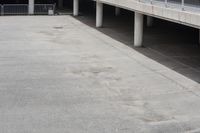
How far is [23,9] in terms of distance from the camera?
38.0 metres

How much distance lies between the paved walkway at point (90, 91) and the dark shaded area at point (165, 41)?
0.69 m

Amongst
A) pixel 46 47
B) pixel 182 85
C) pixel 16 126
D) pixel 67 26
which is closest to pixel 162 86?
pixel 182 85

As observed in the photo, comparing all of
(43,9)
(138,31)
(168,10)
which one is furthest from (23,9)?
(168,10)

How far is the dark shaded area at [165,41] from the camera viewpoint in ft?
59.0

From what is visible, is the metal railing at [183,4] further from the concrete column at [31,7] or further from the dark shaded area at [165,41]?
the concrete column at [31,7]

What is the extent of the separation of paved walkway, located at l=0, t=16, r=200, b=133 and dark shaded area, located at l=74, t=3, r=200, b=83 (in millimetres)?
690

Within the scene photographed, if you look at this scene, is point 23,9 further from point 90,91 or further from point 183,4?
point 90,91

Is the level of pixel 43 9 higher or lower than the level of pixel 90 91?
higher

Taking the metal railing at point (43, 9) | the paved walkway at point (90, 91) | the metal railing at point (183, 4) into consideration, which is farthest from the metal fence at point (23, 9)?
the metal railing at point (183, 4)

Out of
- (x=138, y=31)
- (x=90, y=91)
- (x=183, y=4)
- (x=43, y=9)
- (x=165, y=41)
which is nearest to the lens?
(x=90, y=91)

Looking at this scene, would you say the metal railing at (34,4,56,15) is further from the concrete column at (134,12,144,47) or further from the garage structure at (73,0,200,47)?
the concrete column at (134,12,144,47)

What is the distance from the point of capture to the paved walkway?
1103 cm

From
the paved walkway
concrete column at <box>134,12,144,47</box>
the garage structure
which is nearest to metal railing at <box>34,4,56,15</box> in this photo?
the paved walkway

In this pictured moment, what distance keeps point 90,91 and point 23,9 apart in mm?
25297
